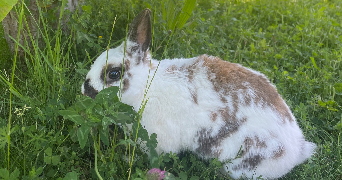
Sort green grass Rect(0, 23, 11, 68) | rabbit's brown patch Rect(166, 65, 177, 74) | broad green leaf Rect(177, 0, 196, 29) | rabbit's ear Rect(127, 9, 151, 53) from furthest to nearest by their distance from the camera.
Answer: broad green leaf Rect(177, 0, 196, 29) → green grass Rect(0, 23, 11, 68) → rabbit's brown patch Rect(166, 65, 177, 74) → rabbit's ear Rect(127, 9, 151, 53)

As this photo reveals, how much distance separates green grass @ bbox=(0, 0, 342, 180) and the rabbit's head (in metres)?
0.26

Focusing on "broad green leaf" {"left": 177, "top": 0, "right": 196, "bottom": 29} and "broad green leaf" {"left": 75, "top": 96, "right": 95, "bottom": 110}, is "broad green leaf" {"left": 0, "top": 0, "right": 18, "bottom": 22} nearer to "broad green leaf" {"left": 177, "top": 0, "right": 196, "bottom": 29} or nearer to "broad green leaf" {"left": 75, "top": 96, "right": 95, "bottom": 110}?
"broad green leaf" {"left": 75, "top": 96, "right": 95, "bottom": 110}

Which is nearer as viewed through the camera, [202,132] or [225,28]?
[202,132]

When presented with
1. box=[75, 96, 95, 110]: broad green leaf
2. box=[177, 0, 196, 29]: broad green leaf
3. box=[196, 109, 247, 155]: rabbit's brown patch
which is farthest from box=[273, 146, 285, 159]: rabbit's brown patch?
box=[177, 0, 196, 29]: broad green leaf

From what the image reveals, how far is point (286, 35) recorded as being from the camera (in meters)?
4.85

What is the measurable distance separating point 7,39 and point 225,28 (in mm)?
2794

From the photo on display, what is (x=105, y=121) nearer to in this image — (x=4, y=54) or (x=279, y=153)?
(x=279, y=153)

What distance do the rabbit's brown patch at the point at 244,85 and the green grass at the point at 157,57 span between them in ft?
1.62

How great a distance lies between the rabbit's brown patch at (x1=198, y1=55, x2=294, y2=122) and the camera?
98.0 inches

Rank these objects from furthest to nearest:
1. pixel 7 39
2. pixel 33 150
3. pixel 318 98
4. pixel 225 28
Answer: pixel 225 28 → pixel 7 39 → pixel 318 98 → pixel 33 150

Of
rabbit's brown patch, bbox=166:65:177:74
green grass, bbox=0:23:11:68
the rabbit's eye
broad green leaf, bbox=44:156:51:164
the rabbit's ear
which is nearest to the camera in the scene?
broad green leaf, bbox=44:156:51:164

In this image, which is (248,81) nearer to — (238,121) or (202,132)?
(238,121)

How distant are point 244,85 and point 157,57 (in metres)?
1.41

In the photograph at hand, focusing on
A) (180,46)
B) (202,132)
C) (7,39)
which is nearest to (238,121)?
(202,132)
